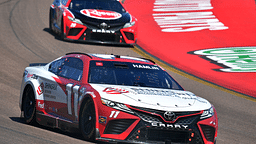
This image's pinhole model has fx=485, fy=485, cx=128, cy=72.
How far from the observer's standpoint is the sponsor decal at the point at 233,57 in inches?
591

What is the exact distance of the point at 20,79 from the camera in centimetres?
1130

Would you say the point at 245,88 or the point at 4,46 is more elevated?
the point at 4,46

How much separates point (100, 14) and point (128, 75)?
28.5 feet

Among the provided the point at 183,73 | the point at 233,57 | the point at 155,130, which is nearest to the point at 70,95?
the point at 155,130

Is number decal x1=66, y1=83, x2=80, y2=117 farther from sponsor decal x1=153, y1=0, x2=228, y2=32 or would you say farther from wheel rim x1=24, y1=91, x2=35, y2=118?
sponsor decal x1=153, y1=0, x2=228, y2=32

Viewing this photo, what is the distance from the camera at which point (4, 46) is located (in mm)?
14383

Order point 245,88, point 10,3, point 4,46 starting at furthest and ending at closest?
point 10,3 → point 4,46 → point 245,88

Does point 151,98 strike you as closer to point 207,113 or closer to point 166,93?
point 166,93

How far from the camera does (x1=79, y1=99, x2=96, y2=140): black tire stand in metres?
6.21

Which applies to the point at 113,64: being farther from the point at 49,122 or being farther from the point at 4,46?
the point at 4,46

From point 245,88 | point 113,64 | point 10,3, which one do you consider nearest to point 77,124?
point 113,64

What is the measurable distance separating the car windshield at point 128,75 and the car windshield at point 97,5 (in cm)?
882

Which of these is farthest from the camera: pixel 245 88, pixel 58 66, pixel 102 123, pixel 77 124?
pixel 245 88

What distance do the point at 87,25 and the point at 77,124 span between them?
8846 mm
